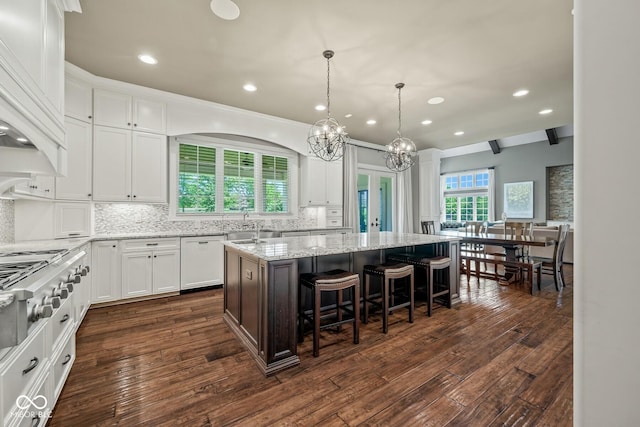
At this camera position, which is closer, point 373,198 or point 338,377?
point 338,377

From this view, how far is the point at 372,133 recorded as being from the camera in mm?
6094

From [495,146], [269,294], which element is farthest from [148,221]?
[495,146]

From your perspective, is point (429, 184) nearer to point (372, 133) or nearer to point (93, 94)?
point (372, 133)

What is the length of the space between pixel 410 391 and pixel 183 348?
1880 mm

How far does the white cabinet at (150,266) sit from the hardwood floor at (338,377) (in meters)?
0.56

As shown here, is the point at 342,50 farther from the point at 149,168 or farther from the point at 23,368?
the point at 23,368

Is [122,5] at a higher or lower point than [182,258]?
higher

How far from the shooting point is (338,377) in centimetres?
200

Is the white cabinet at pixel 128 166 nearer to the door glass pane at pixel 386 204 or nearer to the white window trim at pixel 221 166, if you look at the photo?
the white window trim at pixel 221 166

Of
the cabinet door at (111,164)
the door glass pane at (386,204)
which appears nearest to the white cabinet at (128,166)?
the cabinet door at (111,164)

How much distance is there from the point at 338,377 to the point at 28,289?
70.4 inches

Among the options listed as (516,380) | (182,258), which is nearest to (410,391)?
(516,380)

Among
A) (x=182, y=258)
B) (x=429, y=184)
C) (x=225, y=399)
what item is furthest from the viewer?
(x=429, y=184)

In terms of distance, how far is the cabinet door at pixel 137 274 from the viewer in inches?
139
